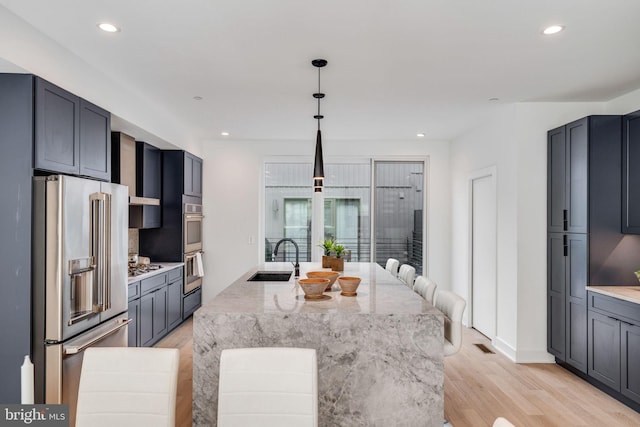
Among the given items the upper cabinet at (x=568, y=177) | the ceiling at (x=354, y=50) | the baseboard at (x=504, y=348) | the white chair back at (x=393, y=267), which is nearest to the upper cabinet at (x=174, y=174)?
the ceiling at (x=354, y=50)

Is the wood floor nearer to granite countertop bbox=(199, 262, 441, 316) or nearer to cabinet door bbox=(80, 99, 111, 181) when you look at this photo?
granite countertop bbox=(199, 262, 441, 316)

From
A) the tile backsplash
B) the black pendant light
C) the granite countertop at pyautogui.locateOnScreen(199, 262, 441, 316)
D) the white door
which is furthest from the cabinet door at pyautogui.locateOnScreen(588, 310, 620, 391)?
the tile backsplash

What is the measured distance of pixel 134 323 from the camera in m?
3.89

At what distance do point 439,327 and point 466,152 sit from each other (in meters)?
3.88

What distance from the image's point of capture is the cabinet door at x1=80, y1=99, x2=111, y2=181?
302 centimetres

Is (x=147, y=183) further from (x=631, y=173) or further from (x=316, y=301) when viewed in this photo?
(x=631, y=173)

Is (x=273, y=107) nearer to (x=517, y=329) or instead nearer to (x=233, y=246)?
(x=233, y=246)

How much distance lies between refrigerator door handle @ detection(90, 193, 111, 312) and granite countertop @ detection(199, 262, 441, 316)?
35.7 inches

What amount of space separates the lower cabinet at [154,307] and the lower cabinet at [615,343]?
401 cm

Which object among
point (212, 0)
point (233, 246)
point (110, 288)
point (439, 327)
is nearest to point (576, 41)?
point (439, 327)

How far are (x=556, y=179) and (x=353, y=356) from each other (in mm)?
2944

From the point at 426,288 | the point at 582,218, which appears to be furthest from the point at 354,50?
the point at 582,218

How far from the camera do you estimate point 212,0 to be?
88.2 inches

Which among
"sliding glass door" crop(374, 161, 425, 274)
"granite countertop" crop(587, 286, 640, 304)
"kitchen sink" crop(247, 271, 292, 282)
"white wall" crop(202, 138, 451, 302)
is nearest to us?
"granite countertop" crop(587, 286, 640, 304)
